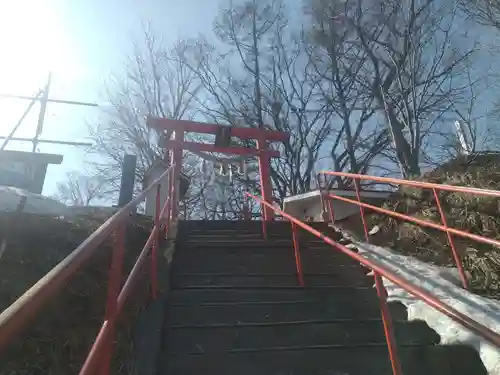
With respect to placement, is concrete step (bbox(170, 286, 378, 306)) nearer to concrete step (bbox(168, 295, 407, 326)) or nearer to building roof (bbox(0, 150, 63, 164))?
concrete step (bbox(168, 295, 407, 326))

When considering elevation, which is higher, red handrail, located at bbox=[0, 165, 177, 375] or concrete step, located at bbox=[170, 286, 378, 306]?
red handrail, located at bbox=[0, 165, 177, 375]

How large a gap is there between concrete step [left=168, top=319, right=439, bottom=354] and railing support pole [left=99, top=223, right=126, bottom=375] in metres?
1.49

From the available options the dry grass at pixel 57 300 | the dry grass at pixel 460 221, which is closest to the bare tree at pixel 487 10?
the dry grass at pixel 460 221

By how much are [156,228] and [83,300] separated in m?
1.01

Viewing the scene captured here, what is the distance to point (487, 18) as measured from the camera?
875 cm

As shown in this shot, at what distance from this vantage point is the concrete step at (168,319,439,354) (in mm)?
3066

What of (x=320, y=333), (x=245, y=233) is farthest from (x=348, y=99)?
(x=320, y=333)

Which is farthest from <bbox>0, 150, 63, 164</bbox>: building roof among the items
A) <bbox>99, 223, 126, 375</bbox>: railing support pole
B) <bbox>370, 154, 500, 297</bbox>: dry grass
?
<bbox>99, 223, 126, 375</bbox>: railing support pole

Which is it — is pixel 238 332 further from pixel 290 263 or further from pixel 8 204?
pixel 8 204

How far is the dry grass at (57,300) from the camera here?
2.97 m

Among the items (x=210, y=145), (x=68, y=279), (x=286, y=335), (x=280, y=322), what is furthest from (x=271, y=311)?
(x=210, y=145)

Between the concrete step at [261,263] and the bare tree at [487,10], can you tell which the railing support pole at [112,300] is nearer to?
the concrete step at [261,263]

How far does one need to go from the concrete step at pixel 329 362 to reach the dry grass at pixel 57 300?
2.08 ft

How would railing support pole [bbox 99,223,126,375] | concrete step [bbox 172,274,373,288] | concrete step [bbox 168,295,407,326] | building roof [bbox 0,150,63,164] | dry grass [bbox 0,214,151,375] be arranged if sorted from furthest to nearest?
building roof [bbox 0,150,63,164] → concrete step [bbox 172,274,373,288] → concrete step [bbox 168,295,407,326] → dry grass [bbox 0,214,151,375] → railing support pole [bbox 99,223,126,375]
